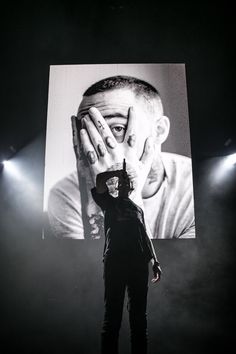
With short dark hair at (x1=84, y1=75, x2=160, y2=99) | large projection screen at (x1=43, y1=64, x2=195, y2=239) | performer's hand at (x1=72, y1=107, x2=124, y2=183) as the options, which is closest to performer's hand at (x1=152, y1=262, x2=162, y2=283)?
large projection screen at (x1=43, y1=64, x2=195, y2=239)

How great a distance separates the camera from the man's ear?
2969mm

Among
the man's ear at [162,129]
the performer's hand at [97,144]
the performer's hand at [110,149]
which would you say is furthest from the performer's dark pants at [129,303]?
the man's ear at [162,129]

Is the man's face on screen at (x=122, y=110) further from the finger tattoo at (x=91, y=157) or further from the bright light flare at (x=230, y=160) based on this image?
the bright light flare at (x=230, y=160)

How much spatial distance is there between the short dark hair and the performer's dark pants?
1552 millimetres

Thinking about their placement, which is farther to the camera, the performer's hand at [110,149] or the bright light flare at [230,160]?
the bright light flare at [230,160]

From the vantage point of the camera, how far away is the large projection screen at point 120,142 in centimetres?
281

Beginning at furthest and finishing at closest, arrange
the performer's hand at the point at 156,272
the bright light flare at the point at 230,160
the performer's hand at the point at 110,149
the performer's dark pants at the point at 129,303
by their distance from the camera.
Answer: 1. the bright light flare at the point at 230,160
2. the performer's hand at the point at 110,149
3. the performer's hand at the point at 156,272
4. the performer's dark pants at the point at 129,303

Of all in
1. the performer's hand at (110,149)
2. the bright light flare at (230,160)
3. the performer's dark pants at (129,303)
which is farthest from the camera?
the bright light flare at (230,160)

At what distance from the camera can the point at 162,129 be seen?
2.98m

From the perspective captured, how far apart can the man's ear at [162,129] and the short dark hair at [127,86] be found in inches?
9.9

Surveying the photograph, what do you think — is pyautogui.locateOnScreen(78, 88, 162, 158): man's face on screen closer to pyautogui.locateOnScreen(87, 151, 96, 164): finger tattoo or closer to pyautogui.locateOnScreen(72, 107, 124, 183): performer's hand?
pyautogui.locateOnScreen(72, 107, 124, 183): performer's hand

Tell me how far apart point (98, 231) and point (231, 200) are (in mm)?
1224

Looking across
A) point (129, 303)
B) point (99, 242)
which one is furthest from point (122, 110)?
point (129, 303)

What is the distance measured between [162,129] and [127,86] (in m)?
0.54
